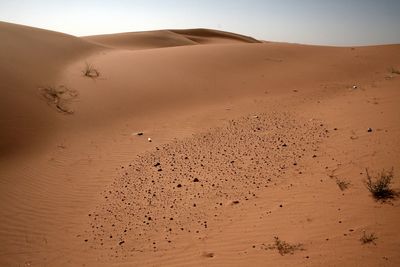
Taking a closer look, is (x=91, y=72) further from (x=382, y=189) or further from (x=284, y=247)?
(x=382, y=189)

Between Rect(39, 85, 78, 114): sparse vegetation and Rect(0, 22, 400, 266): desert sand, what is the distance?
0.06m

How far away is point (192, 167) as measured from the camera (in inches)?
247

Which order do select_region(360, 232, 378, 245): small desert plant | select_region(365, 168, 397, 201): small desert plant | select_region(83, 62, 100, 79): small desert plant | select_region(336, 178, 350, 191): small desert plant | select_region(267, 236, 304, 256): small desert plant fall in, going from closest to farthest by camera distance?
1. select_region(360, 232, 378, 245): small desert plant
2. select_region(267, 236, 304, 256): small desert plant
3. select_region(365, 168, 397, 201): small desert plant
4. select_region(336, 178, 350, 191): small desert plant
5. select_region(83, 62, 100, 79): small desert plant

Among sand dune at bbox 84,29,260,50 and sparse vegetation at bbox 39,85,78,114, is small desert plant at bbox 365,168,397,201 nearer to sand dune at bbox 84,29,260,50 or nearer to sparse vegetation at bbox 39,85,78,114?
sparse vegetation at bbox 39,85,78,114

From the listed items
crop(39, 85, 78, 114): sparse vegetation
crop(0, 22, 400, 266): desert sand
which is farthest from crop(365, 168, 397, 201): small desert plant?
crop(39, 85, 78, 114): sparse vegetation

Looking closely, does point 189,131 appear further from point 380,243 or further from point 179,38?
point 179,38

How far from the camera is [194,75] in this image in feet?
44.0

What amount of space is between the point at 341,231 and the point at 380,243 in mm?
442

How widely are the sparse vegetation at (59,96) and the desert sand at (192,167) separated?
0.19ft

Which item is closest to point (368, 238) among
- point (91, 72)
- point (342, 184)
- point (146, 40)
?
point (342, 184)

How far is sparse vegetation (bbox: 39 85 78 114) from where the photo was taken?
30.7ft

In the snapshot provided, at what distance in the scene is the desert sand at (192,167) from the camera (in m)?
4.20

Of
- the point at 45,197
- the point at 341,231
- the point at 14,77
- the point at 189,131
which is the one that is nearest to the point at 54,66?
the point at 14,77

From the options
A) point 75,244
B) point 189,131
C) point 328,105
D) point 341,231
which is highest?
point 328,105
